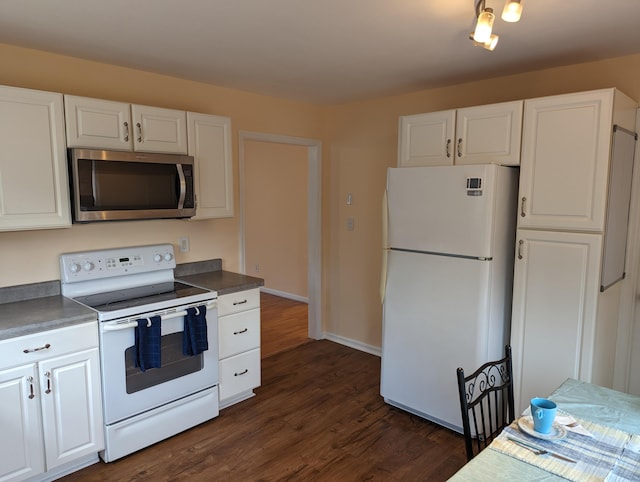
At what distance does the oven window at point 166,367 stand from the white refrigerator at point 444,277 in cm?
134

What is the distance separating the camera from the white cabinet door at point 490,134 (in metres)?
2.55

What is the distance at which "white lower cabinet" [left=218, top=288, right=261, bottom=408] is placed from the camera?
3033 mm

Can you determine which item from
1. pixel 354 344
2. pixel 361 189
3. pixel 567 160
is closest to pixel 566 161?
pixel 567 160

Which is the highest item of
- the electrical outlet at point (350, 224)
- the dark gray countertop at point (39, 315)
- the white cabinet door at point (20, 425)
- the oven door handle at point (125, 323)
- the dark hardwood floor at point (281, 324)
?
the electrical outlet at point (350, 224)

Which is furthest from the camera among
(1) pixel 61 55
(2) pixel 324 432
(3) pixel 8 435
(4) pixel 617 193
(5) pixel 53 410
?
(2) pixel 324 432

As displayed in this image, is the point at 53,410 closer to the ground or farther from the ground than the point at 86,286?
closer to the ground

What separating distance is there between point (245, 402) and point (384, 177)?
2202 millimetres

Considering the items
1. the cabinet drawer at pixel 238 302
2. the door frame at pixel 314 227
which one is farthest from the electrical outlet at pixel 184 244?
the door frame at pixel 314 227

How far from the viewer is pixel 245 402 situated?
323cm

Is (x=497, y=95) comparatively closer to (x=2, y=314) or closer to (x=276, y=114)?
(x=276, y=114)

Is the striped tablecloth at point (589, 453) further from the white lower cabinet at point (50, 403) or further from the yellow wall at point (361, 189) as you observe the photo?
the yellow wall at point (361, 189)

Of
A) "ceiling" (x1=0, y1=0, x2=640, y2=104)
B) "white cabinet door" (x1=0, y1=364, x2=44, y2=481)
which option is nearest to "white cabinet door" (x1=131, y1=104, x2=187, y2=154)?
"ceiling" (x1=0, y1=0, x2=640, y2=104)

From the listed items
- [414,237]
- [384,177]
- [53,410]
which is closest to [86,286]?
[53,410]

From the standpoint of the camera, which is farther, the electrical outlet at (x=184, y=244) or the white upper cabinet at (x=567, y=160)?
the electrical outlet at (x=184, y=244)
